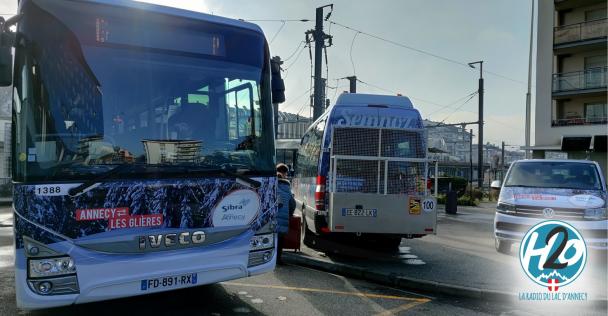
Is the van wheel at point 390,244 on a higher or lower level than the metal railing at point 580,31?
lower

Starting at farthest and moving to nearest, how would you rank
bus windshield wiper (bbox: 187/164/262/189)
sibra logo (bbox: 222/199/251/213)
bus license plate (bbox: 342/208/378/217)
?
bus license plate (bbox: 342/208/378/217) < sibra logo (bbox: 222/199/251/213) < bus windshield wiper (bbox: 187/164/262/189)

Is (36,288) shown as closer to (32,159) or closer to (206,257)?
(32,159)

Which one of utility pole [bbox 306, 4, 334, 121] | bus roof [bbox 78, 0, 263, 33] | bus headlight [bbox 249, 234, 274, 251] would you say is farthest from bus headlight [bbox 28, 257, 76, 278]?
utility pole [bbox 306, 4, 334, 121]

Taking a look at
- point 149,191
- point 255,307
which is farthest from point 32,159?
point 255,307

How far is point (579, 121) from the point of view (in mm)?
32906

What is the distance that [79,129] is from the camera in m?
4.47

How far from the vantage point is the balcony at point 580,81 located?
103 feet

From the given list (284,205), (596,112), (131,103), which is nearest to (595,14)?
(596,112)

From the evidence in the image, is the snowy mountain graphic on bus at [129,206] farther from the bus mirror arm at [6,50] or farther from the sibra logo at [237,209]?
the bus mirror arm at [6,50]

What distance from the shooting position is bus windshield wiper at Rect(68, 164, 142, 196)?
4367 mm

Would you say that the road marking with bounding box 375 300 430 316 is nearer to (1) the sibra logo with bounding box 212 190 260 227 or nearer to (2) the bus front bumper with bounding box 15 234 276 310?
(2) the bus front bumper with bounding box 15 234 276 310

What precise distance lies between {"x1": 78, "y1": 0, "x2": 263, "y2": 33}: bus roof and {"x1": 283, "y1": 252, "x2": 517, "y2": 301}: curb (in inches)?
165

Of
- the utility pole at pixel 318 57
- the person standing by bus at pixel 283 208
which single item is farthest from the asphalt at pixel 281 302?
the utility pole at pixel 318 57

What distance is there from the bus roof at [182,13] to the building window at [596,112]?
1286 inches
